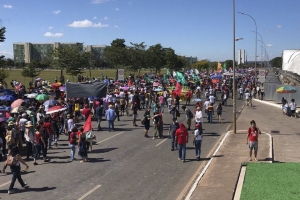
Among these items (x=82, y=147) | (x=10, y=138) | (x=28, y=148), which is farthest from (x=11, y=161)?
(x=28, y=148)

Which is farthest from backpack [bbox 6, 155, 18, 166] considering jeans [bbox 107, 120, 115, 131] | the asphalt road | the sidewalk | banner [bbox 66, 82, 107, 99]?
banner [bbox 66, 82, 107, 99]

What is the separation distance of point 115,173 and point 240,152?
19.0ft

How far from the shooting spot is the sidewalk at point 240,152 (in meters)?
10.7

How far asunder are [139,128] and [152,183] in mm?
9954

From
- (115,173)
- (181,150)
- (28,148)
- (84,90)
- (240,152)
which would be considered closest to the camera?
(115,173)

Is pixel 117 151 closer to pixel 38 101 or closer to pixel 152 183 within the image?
pixel 152 183

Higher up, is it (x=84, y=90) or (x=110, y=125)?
(x=84, y=90)

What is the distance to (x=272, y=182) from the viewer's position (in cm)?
1113

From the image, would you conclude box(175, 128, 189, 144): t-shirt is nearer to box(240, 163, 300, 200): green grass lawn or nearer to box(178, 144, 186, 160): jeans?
box(178, 144, 186, 160): jeans

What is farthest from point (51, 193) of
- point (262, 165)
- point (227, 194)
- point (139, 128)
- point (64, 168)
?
point (139, 128)

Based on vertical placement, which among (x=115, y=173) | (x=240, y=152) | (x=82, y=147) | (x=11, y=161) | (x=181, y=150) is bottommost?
(x=115, y=173)

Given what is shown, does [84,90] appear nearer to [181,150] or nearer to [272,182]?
[181,150]

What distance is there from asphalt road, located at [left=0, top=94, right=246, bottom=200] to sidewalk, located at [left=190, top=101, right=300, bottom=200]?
2.28 feet

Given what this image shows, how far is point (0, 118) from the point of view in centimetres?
1495
